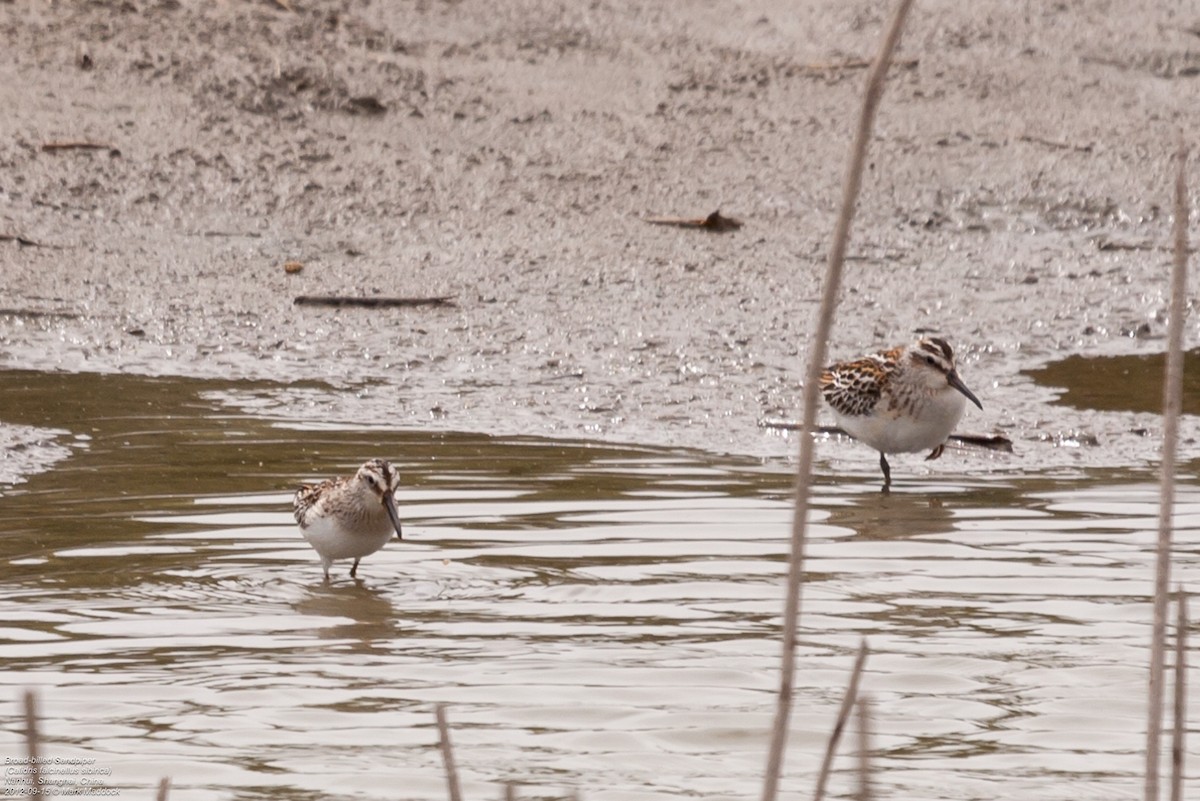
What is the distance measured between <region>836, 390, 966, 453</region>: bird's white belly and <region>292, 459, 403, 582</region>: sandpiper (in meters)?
2.87

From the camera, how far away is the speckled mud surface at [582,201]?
11883 millimetres

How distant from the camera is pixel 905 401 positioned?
10094 mm

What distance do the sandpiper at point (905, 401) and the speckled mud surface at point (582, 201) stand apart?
0.34 metres

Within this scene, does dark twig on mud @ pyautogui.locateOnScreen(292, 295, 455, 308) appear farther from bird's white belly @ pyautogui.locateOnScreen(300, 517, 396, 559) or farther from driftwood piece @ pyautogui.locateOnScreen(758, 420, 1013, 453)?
bird's white belly @ pyautogui.locateOnScreen(300, 517, 396, 559)

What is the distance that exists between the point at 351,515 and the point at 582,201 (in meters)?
6.96

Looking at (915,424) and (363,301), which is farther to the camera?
(363,301)

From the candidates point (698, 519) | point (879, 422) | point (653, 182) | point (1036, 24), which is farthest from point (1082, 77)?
point (698, 519)

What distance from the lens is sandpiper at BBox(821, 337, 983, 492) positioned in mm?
10172

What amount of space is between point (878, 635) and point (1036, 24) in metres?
11.5

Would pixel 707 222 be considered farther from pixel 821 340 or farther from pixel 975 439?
pixel 821 340

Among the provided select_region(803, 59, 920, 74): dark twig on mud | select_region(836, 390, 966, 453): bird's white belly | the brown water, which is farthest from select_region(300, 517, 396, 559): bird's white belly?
select_region(803, 59, 920, 74): dark twig on mud

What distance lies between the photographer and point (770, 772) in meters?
2.98

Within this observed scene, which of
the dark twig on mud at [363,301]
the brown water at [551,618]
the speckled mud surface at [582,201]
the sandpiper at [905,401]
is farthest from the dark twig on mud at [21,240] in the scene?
the sandpiper at [905,401]

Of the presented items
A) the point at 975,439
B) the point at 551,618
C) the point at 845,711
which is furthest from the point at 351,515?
the point at 845,711
